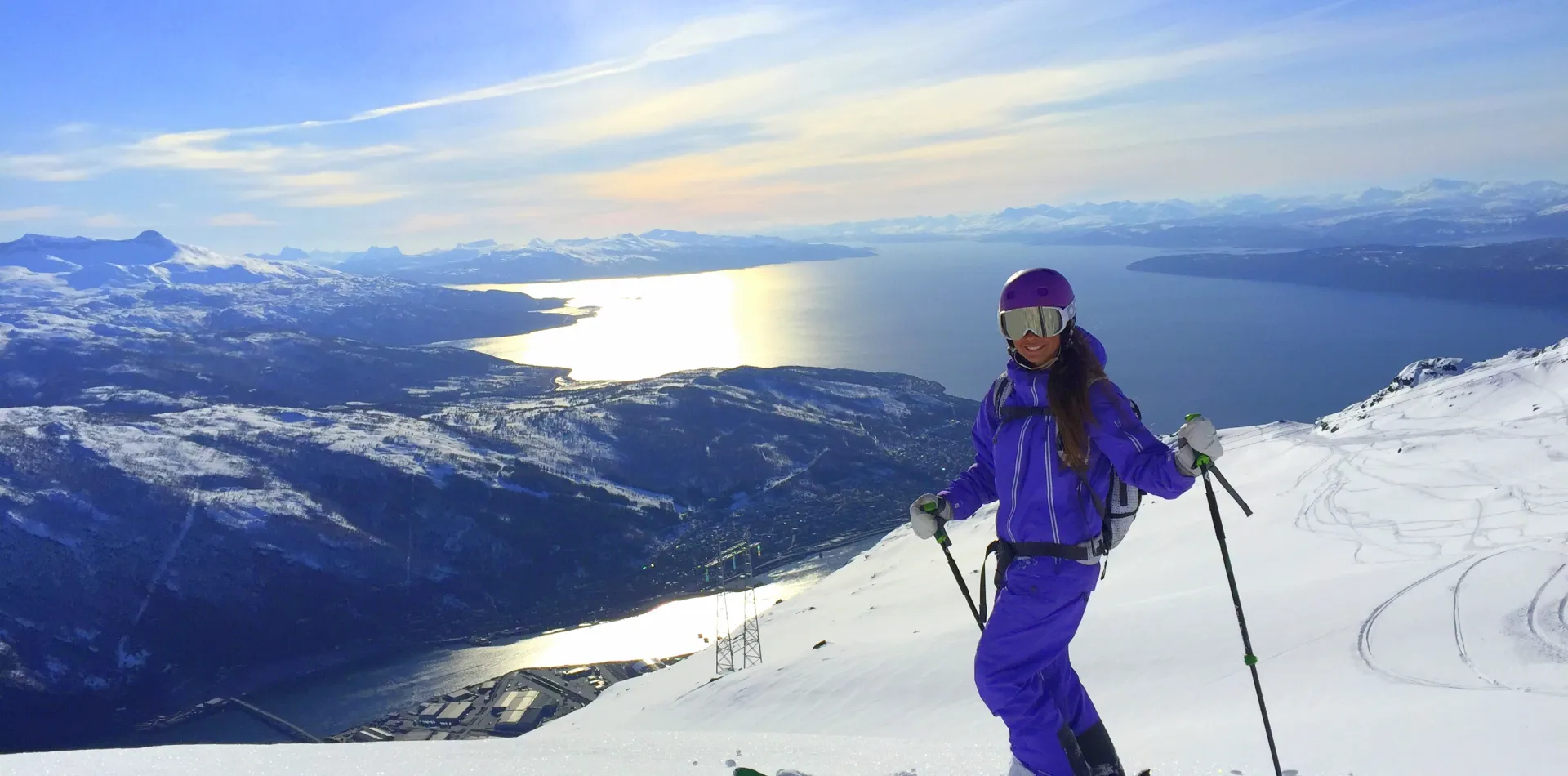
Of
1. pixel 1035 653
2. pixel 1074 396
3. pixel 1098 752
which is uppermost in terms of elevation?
pixel 1074 396

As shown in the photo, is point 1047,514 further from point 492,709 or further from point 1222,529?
point 492,709

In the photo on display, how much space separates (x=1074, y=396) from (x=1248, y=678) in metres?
6.13

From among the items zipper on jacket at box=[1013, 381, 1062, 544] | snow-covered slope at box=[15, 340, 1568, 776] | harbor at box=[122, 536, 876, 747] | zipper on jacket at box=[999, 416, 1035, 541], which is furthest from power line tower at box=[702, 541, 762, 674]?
zipper on jacket at box=[1013, 381, 1062, 544]

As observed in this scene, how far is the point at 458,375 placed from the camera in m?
166

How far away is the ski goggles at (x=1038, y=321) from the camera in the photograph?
4508mm

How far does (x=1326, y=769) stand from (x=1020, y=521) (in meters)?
2.86

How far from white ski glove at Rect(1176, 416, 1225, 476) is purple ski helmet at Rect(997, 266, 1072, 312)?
39.8 inches

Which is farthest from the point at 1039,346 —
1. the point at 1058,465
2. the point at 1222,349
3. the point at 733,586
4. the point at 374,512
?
the point at 1222,349

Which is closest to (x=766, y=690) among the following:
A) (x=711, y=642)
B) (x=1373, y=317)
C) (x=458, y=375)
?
(x=711, y=642)

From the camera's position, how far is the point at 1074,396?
172 inches

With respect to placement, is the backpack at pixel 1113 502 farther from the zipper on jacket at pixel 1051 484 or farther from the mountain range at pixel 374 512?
the mountain range at pixel 374 512

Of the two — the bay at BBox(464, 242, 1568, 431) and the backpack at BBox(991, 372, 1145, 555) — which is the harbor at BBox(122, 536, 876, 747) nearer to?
the backpack at BBox(991, 372, 1145, 555)

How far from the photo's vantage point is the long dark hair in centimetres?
434

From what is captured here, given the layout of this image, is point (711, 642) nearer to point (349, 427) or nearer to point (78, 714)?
point (78, 714)
